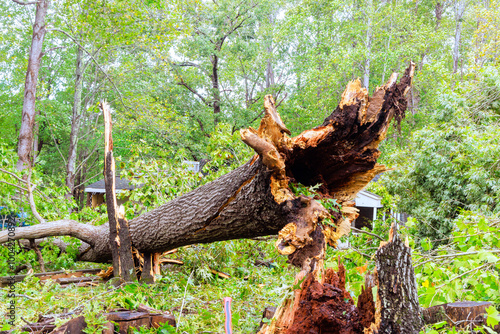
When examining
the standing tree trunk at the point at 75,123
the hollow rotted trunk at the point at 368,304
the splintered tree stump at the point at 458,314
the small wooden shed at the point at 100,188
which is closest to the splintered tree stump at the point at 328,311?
the hollow rotted trunk at the point at 368,304

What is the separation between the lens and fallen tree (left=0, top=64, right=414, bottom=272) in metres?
2.37

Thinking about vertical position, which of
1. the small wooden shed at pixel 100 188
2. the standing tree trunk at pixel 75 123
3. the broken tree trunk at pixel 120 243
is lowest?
the broken tree trunk at pixel 120 243

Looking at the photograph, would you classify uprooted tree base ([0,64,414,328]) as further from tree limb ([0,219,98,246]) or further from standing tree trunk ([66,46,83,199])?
standing tree trunk ([66,46,83,199])

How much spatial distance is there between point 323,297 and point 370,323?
0.93ft

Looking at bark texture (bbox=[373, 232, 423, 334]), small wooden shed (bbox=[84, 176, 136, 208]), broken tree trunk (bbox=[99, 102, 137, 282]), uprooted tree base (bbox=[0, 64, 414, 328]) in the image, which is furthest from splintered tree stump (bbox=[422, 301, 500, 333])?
small wooden shed (bbox=[84, 176, 136, 208])

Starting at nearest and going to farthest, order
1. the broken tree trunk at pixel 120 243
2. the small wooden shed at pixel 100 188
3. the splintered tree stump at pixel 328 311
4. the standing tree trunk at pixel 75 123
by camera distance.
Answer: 1. the splintered tree stump at pixel 328 311
2. the broken tree trunk at pixel 120 243
3. the standing tree trunk at pixel 75 123
4. the small wooden shed at pixel 100 188

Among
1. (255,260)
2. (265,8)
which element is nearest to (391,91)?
(255,260)

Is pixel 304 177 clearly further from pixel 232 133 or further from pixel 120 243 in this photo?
pixel 232 133

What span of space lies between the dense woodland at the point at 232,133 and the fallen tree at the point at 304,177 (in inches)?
10.1

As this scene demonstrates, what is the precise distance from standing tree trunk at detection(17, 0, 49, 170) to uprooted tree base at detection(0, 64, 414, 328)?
6107 mm

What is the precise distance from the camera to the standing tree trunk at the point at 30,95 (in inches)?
301

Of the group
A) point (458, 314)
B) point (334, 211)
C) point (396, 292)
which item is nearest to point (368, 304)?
point (396, 292)

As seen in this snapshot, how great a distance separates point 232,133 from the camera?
13.8 m

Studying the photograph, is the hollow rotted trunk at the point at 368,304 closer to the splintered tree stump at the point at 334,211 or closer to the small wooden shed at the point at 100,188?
the splintered tree stump at the point at 334,211
